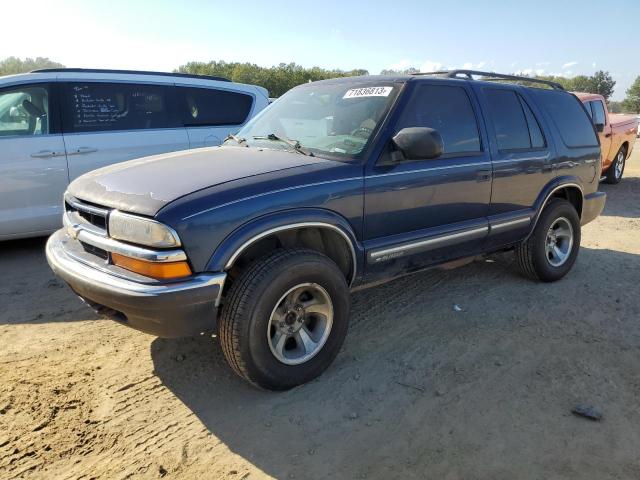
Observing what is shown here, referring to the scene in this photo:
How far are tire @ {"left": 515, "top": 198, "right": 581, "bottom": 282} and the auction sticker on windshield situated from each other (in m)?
2.11

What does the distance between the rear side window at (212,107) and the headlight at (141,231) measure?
3.99m

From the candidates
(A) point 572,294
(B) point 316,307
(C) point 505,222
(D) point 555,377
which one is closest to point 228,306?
(B) point 316,307

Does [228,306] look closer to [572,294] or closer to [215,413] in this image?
[215,413]

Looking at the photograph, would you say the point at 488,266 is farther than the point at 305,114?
Yes

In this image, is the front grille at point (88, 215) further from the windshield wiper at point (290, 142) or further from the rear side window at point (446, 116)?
the rear side window at point (446, 116)

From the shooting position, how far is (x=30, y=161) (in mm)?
5469

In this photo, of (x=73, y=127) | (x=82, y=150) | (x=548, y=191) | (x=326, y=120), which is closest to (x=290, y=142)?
(x=326, y=120)

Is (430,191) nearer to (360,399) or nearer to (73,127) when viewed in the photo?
(360,399)

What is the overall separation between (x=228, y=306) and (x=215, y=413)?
64cm

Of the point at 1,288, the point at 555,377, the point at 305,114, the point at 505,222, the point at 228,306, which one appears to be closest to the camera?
the point at 228,306

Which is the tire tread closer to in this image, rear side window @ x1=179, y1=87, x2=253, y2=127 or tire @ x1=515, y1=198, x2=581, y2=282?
tire @ x1=515, y1=198, x2=581, y2=282

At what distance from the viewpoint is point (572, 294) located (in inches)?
187

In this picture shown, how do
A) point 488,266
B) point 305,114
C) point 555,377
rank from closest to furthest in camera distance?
point 555,377 < point 305,114 < point 488,266

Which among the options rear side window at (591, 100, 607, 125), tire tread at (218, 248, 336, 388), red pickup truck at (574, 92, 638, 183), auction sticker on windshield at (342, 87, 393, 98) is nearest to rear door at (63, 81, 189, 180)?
auction sticker on windshield at (342, 87, 393, 98)
